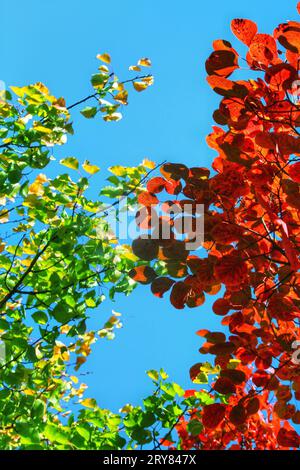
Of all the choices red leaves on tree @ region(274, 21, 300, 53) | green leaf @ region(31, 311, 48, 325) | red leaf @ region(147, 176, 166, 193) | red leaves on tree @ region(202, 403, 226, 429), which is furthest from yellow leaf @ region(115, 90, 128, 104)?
red leaves on tree @ region(202, 403, 226, 429)

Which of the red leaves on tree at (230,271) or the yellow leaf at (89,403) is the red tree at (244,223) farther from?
the yellow leaf at (89,403)

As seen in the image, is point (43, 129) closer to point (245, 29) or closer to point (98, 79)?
point (98, 79)

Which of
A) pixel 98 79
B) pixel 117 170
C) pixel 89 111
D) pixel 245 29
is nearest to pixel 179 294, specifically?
pixel 245 29

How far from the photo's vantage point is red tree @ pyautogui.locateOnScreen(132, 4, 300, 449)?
1522mm

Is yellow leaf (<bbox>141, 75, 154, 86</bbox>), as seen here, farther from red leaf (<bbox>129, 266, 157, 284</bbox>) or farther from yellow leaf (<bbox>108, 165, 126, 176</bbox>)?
red leaf (<bbox>129, 266, 157, 284</bbox>)

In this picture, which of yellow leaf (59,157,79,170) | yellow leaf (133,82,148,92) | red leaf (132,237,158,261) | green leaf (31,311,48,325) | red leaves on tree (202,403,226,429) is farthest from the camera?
yellow leaf (133,82,148,92)

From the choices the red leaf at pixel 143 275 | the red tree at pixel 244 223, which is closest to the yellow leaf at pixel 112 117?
the red tree at pixel 244 223

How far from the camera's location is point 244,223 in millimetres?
1847

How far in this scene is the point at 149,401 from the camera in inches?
96.0

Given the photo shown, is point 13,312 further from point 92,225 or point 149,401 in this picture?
point 149,401

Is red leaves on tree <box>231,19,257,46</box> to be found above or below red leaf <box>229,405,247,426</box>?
above
